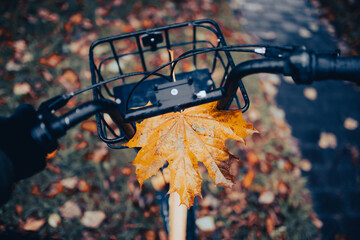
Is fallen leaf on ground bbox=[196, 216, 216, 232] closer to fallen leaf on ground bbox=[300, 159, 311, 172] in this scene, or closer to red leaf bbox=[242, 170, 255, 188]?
red leaf bbox=[242, 170, 255, 188]

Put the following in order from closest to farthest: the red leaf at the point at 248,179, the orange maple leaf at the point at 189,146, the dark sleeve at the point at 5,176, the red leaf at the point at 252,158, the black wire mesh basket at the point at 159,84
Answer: the dark sleeve at the point at 5,176, the black wire mesh basket at the point at 159,84, the orange maple leaf at the point at 189,146, the red leaf at the point at 248,179, the red leaf at the point at 252,158

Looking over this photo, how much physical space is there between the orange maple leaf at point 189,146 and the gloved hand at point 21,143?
0.43 metres

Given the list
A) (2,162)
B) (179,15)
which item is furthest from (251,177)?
(179,15)

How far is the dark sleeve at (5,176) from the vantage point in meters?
0.54

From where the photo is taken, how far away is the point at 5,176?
1.80 feet

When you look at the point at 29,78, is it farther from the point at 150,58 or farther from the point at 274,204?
the point at 274,204

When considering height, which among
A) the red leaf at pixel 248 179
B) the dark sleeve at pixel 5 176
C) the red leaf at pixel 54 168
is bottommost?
the dark sleeve at pixel 5 176

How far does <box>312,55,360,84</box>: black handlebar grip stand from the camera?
0.62 metres

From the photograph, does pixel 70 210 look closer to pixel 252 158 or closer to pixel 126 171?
pixel 126 171

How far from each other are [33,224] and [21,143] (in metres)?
1.82

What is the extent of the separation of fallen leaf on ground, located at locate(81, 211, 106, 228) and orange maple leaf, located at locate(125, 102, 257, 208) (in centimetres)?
126

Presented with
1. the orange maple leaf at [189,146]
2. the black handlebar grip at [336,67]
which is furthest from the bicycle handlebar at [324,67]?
the orange maple leaf at [189,146]

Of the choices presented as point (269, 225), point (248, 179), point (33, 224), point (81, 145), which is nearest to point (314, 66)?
point (248, 179)

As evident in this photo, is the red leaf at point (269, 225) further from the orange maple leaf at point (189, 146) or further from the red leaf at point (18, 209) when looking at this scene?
the red leaf at point (18, 209)
